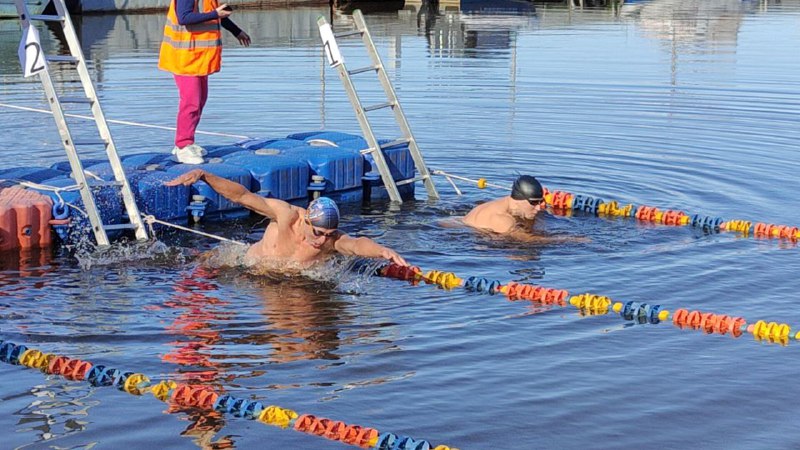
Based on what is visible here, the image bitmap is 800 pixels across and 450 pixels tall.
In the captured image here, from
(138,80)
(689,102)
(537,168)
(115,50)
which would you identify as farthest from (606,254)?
(115,50)

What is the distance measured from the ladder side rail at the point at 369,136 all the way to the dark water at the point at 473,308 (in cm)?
32

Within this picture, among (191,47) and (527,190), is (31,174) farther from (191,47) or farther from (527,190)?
(527,190)

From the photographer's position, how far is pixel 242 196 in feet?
35.1

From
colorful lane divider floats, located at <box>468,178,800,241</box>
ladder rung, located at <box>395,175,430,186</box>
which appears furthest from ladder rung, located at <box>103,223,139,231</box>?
colorful lane divider floats, located at <box>468,178,800,241</box>

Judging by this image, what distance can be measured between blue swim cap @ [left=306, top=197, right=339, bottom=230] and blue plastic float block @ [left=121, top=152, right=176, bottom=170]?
9.68ft

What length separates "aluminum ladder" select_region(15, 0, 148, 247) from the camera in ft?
36.7

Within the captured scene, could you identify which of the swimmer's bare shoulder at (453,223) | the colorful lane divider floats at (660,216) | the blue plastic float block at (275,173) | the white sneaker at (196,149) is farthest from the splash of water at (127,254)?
the colorful lane divider floats at (660,216)

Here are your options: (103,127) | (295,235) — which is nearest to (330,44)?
(103,127)

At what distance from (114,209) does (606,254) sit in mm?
5010

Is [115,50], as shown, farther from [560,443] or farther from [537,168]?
[560,443]

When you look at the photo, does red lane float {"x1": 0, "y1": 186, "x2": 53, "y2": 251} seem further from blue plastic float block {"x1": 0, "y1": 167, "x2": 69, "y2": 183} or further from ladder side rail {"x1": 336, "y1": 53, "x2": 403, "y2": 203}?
ladder side rail {"x1": 336, "y1": 53, "x2": 403, "y2": 203}

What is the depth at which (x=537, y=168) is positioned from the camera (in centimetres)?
1647

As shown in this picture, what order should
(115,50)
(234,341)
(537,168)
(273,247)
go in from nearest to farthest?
(234,341)
(273,247)
(537,168)
(115,50)

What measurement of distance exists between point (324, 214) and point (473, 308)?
153 centimetres
